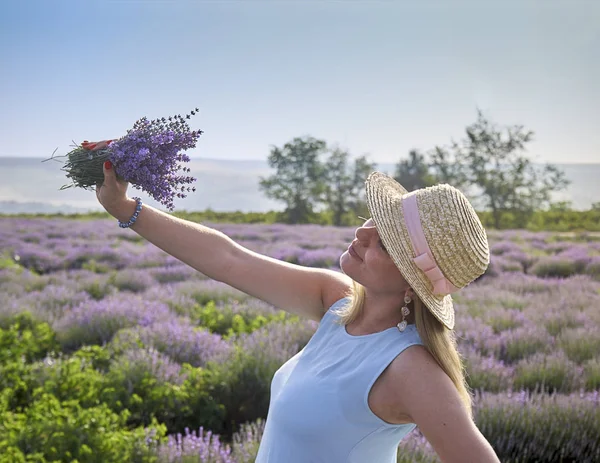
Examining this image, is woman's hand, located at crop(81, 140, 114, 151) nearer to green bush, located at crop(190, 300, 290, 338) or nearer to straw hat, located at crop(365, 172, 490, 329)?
straw hat, located at crop(365, 172, 490, 329)

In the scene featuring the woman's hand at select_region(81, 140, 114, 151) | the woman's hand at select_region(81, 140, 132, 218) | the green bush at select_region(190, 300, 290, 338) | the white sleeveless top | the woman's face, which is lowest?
the green bush at select_region(190, 300, 290, 338)

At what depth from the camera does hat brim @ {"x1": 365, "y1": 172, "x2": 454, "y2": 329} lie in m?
1.71

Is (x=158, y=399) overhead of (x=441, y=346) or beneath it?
beneath

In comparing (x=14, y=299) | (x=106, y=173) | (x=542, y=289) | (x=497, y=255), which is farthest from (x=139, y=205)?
(x=497, y=255)

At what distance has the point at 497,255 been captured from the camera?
10.5 m

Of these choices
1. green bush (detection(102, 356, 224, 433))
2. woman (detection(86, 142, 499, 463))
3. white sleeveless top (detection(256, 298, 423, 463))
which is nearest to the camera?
woman (detection(86, 142, 499, 463))

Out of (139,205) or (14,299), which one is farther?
(14,299)

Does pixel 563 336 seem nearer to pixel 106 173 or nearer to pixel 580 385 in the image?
pixel 580 385

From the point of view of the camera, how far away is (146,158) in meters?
1.95

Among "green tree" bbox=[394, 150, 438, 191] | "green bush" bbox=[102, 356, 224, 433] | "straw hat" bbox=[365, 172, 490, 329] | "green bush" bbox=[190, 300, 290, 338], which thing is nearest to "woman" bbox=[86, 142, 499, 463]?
"straw hat" bbox=[365, 172, 490, 329]

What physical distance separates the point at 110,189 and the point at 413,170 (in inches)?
854

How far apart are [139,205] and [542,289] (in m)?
6.51

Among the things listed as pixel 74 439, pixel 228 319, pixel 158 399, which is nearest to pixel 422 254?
pixel 74 439

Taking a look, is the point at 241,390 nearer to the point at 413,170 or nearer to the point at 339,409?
the point at 339,409
